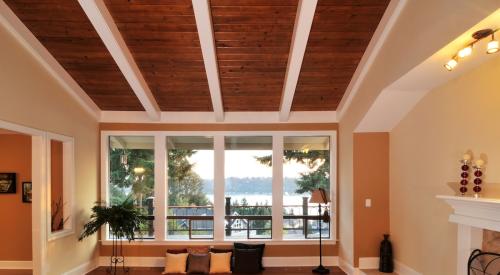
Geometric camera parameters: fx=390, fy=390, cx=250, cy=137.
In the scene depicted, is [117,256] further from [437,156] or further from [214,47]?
[437,156]

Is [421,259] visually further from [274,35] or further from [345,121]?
[274,35]

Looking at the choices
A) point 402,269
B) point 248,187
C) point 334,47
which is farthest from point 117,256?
point 334,47

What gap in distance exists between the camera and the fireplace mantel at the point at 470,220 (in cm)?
348

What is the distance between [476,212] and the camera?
3688 millimetres

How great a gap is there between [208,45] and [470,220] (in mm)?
3463

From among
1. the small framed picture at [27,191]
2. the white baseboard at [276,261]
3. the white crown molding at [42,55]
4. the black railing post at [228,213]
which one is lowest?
the white baseboard at [276,261]

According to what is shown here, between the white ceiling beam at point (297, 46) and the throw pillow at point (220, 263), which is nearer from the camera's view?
the white ceiling beam at point (297, 46)

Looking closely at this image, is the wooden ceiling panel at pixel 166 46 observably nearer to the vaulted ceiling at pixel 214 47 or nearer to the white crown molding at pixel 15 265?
the vaulted ceiling at pixel 214 47

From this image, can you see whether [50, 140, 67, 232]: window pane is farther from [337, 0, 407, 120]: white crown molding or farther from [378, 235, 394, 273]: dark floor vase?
[378, 235, 394, 273]: dark floor vase

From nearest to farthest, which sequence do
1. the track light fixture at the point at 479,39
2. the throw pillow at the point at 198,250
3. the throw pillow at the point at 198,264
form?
the track light fixture at the point at 479,39 → the throw pillow at the point at 198,264 → the throw pillow at the point at 198,250

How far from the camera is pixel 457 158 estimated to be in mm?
4273

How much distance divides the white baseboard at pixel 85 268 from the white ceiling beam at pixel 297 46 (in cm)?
422

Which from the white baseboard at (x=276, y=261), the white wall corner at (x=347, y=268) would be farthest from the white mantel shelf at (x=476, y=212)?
the white baseboard at (x=276, y=261)

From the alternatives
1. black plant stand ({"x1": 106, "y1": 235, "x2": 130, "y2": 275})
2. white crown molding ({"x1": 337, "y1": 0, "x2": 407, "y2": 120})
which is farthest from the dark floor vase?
black plant stand ({"x1": 106, "y1": 235, "x2": 130, "y2": 275})
